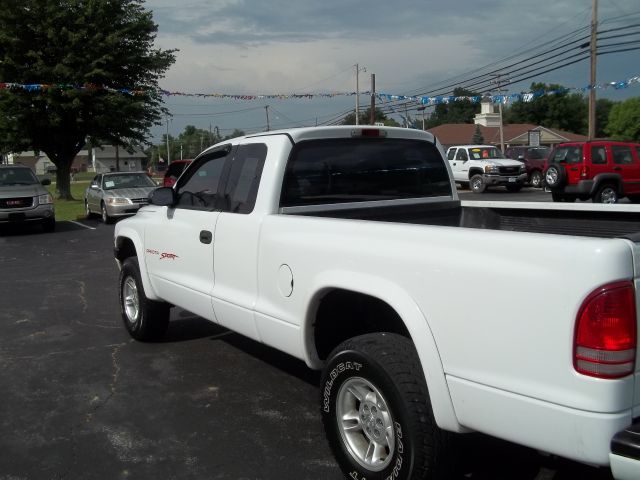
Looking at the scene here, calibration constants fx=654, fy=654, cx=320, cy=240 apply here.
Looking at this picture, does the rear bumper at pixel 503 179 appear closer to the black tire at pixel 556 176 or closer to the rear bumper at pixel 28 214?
the black tire at pixel 556 176

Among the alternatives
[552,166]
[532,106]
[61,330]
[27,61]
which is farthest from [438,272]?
[532,106]

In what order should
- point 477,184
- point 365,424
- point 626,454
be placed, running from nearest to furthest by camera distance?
point 626,454 < point 365,424 < point 477,184

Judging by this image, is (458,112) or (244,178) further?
(458,112)

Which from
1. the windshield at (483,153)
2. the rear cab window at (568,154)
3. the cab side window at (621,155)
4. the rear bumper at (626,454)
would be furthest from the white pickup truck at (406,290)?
the windshield at (483,153)

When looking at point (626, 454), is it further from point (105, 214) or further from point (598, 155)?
point (598, 155)

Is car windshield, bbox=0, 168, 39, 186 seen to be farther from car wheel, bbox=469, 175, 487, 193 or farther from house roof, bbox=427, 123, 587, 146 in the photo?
house roof, bbox=427, 123, 587, 146

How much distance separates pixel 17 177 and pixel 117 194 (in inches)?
99.2

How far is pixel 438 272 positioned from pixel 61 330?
5.09 meters

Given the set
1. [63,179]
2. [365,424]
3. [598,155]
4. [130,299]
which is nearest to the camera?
[365,424]

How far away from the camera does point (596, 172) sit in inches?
754

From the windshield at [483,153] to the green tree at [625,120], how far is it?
249ft

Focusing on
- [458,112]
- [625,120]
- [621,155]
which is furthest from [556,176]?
[458,112]

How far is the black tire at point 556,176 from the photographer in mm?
19344

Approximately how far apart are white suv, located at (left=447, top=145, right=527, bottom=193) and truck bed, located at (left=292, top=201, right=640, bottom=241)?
21262mm
